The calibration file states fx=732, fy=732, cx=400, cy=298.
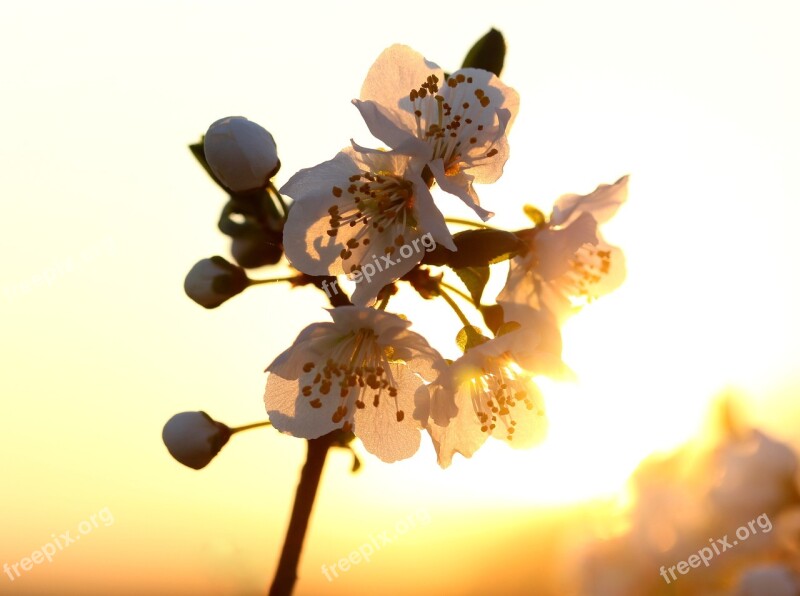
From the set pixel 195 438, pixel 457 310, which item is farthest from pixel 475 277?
pixel 195 438

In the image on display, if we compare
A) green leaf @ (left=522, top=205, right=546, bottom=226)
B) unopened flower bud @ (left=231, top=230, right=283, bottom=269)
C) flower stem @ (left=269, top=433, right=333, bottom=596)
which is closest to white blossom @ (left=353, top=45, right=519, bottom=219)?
green leaf @ (left=522, top=205, right=546, bottom=226)

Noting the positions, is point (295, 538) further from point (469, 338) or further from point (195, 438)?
point (469, 338)

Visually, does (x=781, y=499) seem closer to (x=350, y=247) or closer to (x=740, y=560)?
(x=740, y=560)

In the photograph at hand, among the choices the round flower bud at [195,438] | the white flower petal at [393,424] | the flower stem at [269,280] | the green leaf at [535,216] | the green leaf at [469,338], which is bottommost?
the white flower petal at [393,424]

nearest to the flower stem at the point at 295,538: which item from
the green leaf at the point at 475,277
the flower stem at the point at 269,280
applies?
the flower stem at the point at 269,280

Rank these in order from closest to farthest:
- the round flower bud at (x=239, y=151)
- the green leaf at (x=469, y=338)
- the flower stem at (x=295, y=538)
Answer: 1. the flower stem at (x=295, y=538)
2. the round flower bud at (x=239, y=151)
3. the green leaf at (x=469, y=338)

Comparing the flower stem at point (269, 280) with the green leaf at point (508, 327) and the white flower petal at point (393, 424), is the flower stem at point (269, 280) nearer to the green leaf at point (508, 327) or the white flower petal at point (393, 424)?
the white flower petal at point (393, 424)

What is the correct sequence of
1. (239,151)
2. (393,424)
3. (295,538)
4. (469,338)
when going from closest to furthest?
(295,538) < (239,151) < (469,338) < (393,424)
